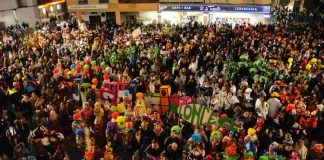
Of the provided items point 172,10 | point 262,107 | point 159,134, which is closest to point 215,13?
point 172,10

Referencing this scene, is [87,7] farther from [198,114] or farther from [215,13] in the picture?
[198,114]

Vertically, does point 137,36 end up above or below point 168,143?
above

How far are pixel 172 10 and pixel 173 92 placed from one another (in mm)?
14688

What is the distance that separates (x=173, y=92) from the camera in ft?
40.4

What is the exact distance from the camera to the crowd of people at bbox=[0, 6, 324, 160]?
331 inches

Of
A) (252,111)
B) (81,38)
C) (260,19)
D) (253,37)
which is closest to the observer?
(252,111)

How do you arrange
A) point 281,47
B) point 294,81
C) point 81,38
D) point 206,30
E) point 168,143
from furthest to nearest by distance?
point 206,30 < point 81,38 < point 281,47 < point 294,81 < point 168,143

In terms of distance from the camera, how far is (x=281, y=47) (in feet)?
50.5

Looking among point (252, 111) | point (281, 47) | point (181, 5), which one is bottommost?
point (252, 111)

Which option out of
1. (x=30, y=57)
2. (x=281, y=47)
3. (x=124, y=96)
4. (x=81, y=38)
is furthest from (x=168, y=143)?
(x=81, y=38)

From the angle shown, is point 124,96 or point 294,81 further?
point 294,81

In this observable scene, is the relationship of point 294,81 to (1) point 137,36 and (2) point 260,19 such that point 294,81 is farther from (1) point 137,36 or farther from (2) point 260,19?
(2) point 260,19

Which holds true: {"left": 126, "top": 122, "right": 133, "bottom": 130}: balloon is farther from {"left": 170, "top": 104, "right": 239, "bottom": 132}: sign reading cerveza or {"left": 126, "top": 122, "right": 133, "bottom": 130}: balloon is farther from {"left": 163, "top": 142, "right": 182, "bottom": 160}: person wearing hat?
{"left": 170, "top": 104, "right": 239, "bottom": 132}: sign reading cerveza

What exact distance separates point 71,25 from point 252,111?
1865cm
